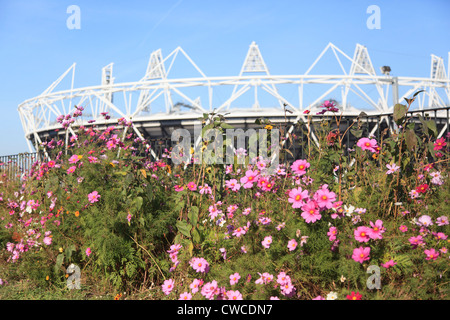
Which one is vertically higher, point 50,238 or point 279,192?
point 279,192

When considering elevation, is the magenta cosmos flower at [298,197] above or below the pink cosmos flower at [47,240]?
above

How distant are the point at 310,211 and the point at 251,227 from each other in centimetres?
60

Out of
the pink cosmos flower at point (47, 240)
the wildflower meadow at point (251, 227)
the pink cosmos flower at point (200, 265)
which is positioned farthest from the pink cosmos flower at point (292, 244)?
the pink cosmos flower at point (47, 240)

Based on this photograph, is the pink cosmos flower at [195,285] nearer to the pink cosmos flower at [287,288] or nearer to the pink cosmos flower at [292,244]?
the pink cosmos flower at [287,288]

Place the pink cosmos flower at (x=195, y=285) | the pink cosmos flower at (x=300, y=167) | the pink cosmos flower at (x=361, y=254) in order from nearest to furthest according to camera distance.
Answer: the pink cosmos flower at (x=361, y=254) → the pink cosmos flower at (x=195, y=285) → the pink cosmos flower at (x=300, y=167)

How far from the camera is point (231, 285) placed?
2.72 m

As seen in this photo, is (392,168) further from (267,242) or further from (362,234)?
(267,242)

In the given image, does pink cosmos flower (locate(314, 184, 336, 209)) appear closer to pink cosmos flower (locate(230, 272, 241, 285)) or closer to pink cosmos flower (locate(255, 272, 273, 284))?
pink cosmos flower (locate(255, 272, 273, 284))

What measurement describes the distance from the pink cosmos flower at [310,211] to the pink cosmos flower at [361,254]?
306mm

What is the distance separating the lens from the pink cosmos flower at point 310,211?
246cm

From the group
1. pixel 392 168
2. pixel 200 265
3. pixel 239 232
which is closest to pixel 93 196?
pixel 200 265
